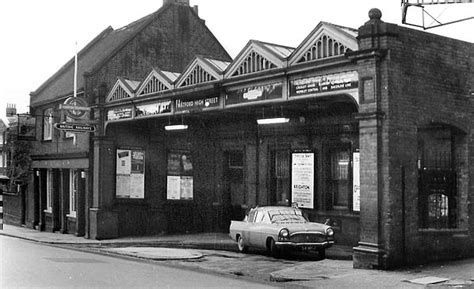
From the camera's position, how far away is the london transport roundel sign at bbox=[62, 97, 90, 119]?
75.5 feet

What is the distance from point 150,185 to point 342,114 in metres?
9.36

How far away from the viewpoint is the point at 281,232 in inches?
619

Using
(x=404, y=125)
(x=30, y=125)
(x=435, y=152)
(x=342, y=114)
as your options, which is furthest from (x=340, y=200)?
(x=30, y=125)

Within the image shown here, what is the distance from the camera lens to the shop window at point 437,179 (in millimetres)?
14148

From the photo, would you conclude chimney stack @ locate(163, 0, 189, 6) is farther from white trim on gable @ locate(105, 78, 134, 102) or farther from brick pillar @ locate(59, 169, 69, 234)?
brick pillar @ locate(59, 169, 69, 234)

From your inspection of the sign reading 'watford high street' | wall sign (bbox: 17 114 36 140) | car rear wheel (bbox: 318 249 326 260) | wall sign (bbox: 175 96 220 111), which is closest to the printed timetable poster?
the sign reading 'watford high street'

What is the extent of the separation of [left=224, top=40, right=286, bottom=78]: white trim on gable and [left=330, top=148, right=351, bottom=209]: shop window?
171 inches

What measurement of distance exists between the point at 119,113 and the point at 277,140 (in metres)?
6.18

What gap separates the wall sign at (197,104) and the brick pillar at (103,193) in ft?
17.4

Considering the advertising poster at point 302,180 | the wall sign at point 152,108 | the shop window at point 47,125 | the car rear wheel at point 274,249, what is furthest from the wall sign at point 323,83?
the shop window at point 47,125

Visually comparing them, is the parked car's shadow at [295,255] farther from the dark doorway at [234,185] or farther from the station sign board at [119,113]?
the station sign board at [119,113]

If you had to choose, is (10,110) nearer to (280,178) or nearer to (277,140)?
(277,140)

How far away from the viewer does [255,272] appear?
13.9 meters

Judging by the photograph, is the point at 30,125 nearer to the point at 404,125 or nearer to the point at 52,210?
the point at 52,210
